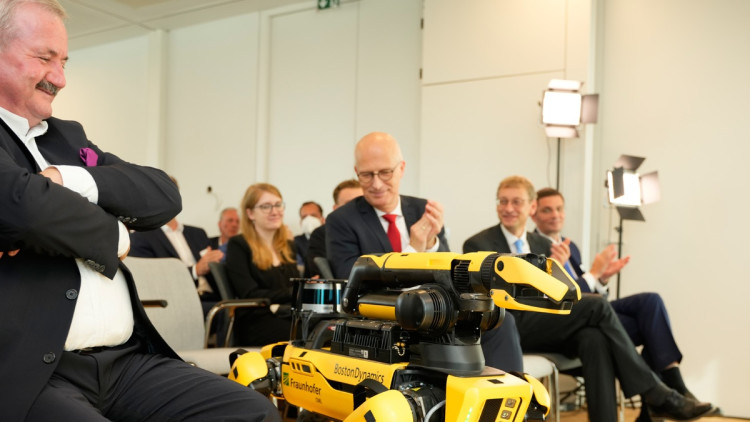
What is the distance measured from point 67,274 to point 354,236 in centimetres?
168

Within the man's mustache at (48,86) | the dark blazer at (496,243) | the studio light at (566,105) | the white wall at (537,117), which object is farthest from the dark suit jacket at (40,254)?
the white wall at (537,117)

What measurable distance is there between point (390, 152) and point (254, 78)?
5.37 meters

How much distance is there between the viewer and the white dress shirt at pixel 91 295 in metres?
1.55

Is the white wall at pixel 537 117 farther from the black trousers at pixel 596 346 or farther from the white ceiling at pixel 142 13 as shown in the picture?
the black trousers at pixel 596 346

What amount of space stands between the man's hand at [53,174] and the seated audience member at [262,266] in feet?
7.12

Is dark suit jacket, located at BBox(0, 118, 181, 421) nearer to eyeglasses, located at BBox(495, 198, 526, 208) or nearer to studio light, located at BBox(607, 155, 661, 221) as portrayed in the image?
eyeglasses, located at BBox(495, 198, 526, 208)

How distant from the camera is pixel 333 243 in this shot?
3.13 meters

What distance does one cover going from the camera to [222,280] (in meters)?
4.04

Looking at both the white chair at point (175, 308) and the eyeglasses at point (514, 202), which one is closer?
the white chair at point (175, 308)

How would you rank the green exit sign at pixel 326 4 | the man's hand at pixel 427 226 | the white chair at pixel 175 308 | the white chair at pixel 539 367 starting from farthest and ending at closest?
the green exit sign at pixel 326 4
the white chair at pixel 539 367
the white chair at pixel 175 308
the man's hand at pixel 427 226

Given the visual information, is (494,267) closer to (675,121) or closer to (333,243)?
(333,243)

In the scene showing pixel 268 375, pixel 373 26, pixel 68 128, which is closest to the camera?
pixel 68 128

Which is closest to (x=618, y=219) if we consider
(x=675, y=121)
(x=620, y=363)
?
(x=675, y=121)

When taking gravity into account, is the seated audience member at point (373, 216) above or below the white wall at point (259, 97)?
below
